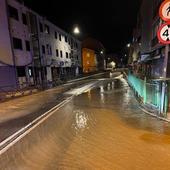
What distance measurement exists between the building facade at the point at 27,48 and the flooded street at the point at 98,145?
14.3m

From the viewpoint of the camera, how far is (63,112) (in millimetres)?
9562

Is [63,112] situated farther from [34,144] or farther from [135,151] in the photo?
[135,151]

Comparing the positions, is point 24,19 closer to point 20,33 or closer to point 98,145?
point 20,33

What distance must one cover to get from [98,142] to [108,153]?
76cm

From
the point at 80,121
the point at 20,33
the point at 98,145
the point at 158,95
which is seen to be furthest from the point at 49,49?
the point at 98,145

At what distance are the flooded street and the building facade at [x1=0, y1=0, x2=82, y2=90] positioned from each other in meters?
14.3

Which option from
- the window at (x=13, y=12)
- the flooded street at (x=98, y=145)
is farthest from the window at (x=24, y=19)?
the flooded street at (x=98, y=145)

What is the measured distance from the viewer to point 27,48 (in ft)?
84.3

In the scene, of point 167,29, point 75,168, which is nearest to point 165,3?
point 167,29

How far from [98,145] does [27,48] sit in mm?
23215

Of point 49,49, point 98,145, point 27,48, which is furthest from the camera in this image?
point 49,49

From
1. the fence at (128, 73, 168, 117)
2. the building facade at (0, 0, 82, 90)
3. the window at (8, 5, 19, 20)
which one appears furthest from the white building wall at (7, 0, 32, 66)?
the fence at (128, 73, 168, 117)

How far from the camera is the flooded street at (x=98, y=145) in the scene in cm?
411

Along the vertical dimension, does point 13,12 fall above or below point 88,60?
above
